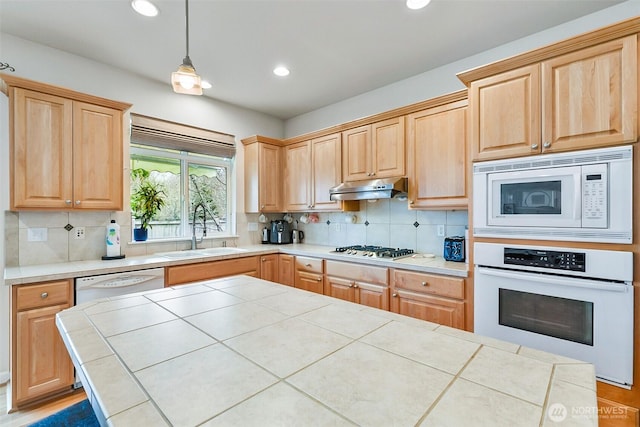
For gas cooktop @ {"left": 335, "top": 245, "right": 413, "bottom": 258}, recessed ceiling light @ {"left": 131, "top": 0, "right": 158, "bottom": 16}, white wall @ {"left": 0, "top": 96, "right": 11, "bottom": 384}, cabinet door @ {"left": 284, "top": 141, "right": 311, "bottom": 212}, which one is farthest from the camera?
cabinet door @ {"left": 284, "top": 141, "right": 311, "bottom": 212}

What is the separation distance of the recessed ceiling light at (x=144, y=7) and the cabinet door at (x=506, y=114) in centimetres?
223

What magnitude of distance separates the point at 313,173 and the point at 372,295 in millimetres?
1606

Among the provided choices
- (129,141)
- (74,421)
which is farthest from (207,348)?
(129,141)

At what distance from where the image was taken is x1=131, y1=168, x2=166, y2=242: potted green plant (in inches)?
117

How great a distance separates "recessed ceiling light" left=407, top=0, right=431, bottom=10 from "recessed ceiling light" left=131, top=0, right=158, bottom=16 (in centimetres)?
169

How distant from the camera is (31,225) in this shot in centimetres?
238

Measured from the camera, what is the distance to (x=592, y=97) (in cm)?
164

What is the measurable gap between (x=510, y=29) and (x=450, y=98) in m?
0.62

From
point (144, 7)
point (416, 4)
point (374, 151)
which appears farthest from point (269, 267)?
point (416, 4)

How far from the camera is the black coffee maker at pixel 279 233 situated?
3926 mm

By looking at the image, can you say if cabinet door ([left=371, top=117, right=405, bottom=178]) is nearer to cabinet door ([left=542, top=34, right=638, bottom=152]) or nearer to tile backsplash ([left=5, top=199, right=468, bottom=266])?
tile backsplash ([left=5, top=199, right=468, bottom=266])

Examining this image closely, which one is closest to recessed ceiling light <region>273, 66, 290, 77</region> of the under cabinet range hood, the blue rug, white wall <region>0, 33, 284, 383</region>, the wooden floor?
white wall <region>0, 33, 284, 383</region>

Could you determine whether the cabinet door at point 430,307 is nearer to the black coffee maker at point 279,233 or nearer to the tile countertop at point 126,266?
the tile countertop at point 126,266

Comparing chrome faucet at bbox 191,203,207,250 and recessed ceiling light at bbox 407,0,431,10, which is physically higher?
recessed ceiling light at bbox 407,0,431,10
